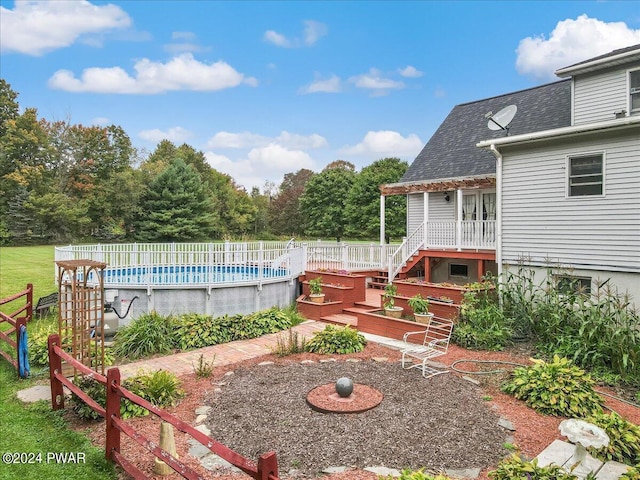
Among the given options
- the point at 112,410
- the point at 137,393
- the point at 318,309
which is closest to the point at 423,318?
the point at 318,309

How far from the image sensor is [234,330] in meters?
9.60

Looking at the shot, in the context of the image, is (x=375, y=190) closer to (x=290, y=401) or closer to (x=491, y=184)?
(x=491, y=184)

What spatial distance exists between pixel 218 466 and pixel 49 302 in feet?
30.8

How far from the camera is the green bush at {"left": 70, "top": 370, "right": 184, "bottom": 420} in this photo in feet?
16.8

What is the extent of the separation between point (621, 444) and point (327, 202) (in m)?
37.8

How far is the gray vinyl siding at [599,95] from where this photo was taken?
9.54 meters

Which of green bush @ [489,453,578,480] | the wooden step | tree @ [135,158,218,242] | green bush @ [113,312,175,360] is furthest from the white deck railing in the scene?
tree @ [135,158,218,242]

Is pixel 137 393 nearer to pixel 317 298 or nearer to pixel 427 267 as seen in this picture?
pixel 317 298

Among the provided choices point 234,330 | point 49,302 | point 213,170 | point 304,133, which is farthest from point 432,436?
point 304,133

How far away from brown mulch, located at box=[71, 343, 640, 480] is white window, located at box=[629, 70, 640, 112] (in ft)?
24.1

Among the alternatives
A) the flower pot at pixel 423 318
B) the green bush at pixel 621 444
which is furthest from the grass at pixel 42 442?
the flower pot at pixel 423 318

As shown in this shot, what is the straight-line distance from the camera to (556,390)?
5582 mm

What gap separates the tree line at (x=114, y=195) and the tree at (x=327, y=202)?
4.1 inches

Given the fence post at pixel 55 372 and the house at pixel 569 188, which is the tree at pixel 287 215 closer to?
the house at pixel 569 188
